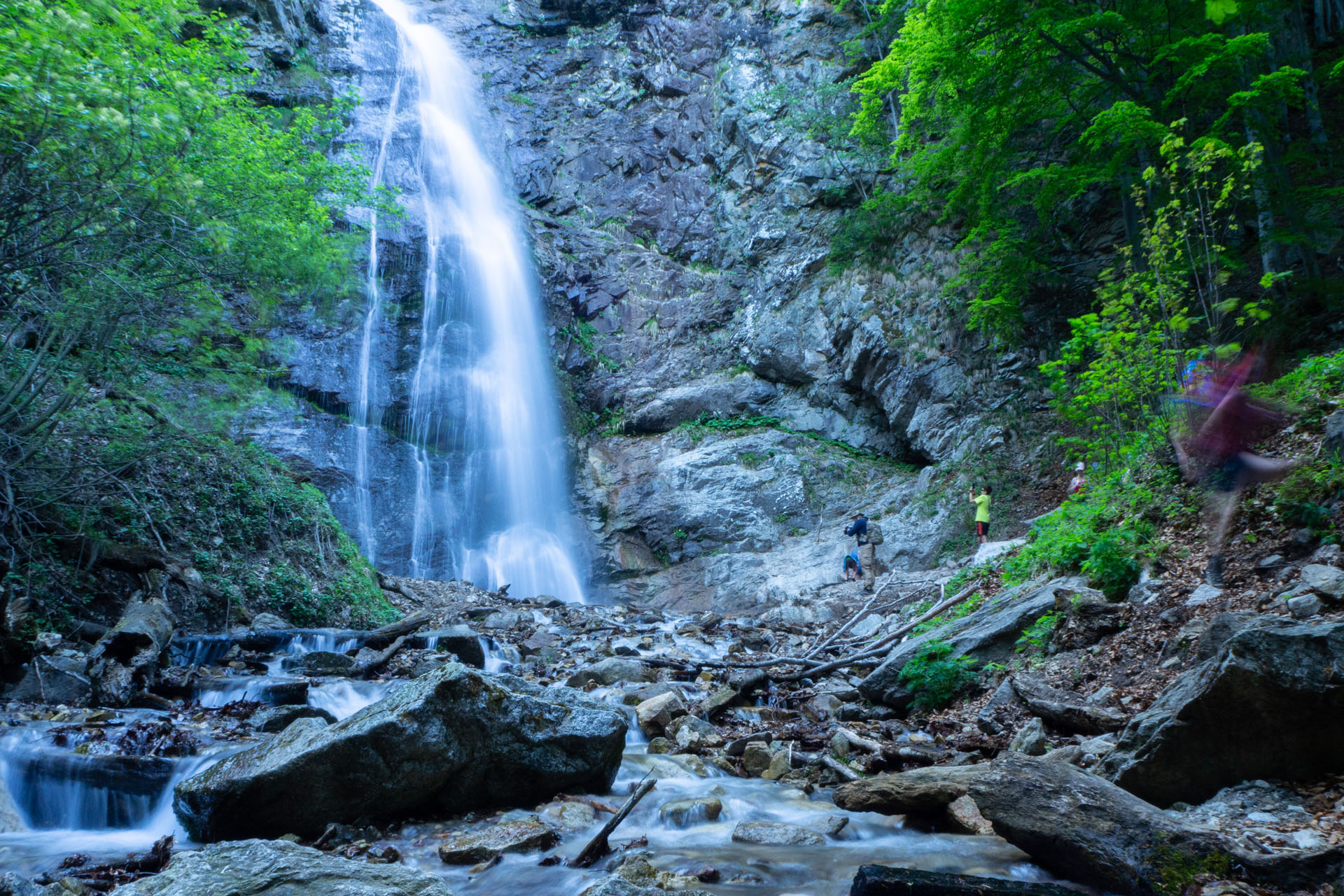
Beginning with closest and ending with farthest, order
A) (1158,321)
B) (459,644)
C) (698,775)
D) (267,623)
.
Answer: (698,775)
(1158,321)
(459,644)
(267,623)

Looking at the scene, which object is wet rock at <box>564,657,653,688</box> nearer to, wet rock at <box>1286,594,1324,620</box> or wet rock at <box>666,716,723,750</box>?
wet rock at <box>666,716,723,750</box>

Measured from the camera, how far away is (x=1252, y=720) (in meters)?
3.06

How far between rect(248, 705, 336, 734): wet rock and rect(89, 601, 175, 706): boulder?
146 centimetres

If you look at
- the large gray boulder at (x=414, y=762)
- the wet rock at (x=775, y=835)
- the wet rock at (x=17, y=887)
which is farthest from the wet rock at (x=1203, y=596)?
the wet rock at (x=17, y=887)

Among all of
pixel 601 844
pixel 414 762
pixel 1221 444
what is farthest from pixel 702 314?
pixel 601 844

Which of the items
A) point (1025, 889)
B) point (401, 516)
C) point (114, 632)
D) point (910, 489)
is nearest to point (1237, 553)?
point (1025, 889)

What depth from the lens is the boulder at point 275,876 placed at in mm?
2225

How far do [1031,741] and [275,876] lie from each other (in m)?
4.39

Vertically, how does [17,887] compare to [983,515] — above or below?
below

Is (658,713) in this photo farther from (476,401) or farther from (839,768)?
(476,401)

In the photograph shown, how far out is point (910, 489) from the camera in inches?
662

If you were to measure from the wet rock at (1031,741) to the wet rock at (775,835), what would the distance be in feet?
4.86

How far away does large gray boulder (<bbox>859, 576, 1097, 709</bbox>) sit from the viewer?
626 centimetres

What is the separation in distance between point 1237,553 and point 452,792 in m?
5.99
